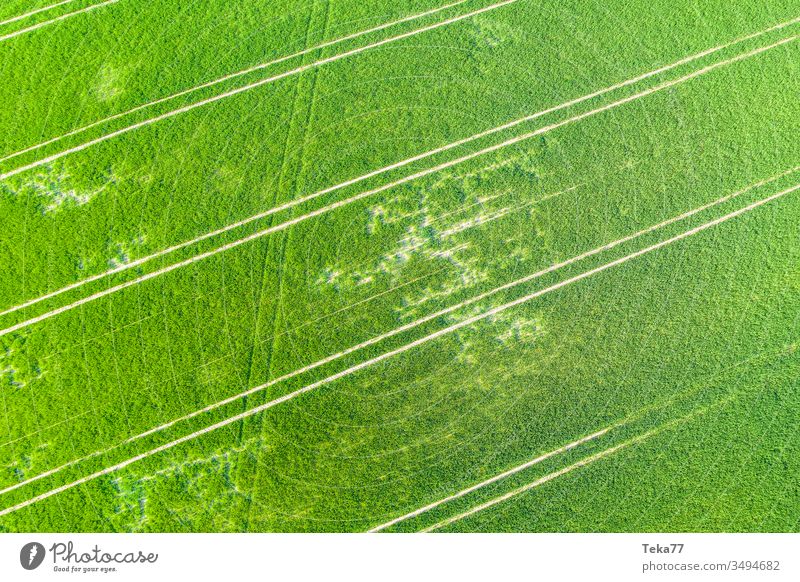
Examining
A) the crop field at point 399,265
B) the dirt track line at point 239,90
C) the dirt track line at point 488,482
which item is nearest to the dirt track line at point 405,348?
the crop field at point 399,265

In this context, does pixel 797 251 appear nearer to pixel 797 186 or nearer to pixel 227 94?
pixel 797 186

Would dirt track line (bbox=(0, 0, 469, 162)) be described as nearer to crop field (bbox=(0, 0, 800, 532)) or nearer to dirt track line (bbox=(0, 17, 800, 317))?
crop field (bbox=(0, 0, 800, 532))

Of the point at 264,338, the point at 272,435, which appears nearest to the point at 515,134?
the point at 264,338

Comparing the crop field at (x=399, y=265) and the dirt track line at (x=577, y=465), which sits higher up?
the crop field at (x=399, y=265)
